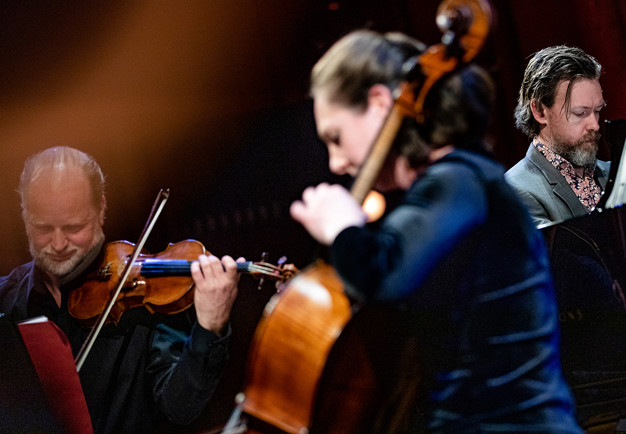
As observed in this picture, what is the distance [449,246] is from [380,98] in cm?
33

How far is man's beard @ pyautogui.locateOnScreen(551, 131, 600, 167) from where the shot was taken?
276cm

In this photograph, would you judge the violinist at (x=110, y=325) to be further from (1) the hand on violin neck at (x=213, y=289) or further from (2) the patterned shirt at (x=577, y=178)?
(2) the patterned shirt at (x=577, y=178)

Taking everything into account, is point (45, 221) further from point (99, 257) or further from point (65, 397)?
point (65, 397)

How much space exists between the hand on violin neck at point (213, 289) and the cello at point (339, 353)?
34.9 inches

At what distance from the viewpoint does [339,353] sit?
4.11 ft

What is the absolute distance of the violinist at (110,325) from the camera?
2207 mm

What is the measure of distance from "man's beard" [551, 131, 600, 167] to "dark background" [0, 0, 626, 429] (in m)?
0.65

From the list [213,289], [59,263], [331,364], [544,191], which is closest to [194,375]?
[213,289]

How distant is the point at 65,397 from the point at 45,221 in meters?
0.85

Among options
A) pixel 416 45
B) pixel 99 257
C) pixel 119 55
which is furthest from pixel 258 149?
pixel 416 45

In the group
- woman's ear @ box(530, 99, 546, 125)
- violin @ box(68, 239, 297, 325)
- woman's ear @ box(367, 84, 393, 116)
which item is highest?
woman's ear @ box(530, 99, 546, 125)

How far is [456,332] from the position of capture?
46.6 inches

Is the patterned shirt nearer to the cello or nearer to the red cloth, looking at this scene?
the cello

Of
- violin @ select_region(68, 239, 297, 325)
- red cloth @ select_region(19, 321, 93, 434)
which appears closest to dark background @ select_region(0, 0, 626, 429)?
violin @ select_region(68, 239, 297, 325)
